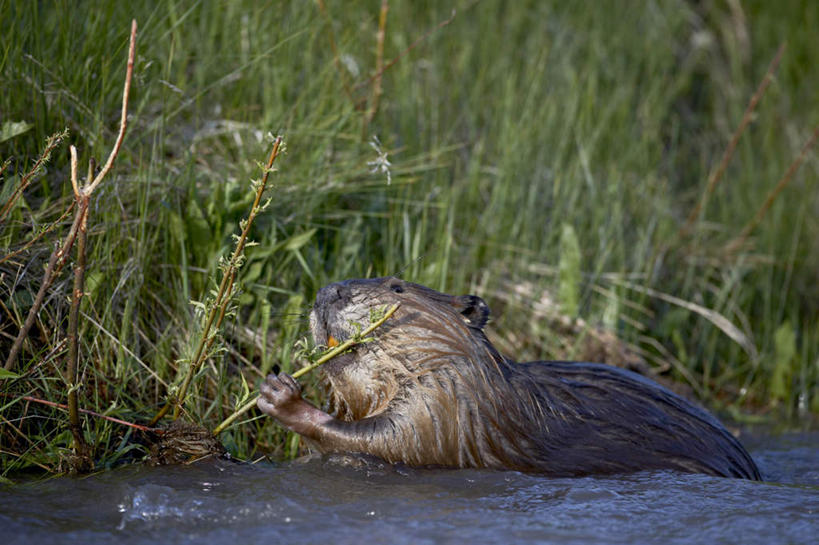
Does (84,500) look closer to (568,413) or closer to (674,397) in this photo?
(568,413)

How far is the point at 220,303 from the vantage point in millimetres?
2506

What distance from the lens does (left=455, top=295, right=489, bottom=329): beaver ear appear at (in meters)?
2.86

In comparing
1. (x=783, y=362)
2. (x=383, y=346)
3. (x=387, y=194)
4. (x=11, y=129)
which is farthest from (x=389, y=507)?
(x=783, y=362)

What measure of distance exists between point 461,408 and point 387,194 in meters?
1.47

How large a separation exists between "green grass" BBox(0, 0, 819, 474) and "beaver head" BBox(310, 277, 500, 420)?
30 cm

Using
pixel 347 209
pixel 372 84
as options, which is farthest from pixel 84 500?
pixel 372 84

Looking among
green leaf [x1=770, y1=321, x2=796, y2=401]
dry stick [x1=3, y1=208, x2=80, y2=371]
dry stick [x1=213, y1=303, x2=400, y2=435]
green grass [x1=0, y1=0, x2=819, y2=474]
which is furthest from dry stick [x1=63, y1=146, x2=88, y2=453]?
green leaf [x1=770, y1=321, x2=796, y2=401]

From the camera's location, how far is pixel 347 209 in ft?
12.9

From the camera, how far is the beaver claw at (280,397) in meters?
2.59

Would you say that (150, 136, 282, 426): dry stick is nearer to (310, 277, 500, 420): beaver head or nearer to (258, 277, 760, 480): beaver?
(258, 277, 760, 480): beaver

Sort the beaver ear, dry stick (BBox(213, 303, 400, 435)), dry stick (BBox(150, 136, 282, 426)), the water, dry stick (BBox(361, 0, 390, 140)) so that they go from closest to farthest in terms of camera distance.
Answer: the water, dry stick (BBox(150, 136, 282, 426)), dry stick (BBox(213, 303, 400, 435)), the beaver ear, dry stick (BBox(361, 0, 390, 140))

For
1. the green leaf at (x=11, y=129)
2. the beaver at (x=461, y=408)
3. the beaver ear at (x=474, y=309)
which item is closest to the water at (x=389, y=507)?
the beaver at (x=461, y=408)

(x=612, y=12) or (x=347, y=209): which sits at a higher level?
(x=612, y=12)

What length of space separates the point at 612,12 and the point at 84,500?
484cm
